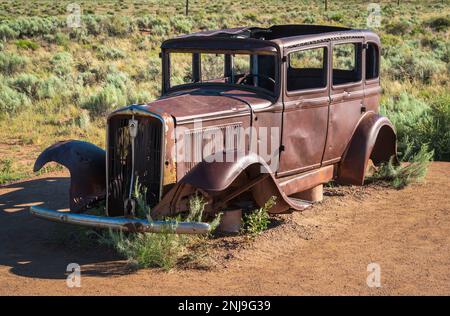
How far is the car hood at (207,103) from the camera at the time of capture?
21.2 ft

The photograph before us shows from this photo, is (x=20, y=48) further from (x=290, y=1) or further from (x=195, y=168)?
(x=290, y=1)

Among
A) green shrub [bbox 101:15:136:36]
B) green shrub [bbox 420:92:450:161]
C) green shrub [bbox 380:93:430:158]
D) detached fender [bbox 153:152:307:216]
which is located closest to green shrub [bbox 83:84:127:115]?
green shrub [bbox 380:93:430:158]

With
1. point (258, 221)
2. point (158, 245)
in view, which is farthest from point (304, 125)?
point (158, 245)

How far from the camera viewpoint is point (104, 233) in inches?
264

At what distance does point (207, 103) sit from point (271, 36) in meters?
2.17

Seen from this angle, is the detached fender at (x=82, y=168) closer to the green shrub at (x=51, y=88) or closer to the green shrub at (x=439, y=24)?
the green shrub at (x=51, y=88)

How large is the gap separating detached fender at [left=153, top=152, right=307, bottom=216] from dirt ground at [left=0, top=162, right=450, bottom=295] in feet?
1.47

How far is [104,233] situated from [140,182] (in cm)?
64

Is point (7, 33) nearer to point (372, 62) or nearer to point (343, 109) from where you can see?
point (372, 62)

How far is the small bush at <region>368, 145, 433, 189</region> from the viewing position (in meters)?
9.08

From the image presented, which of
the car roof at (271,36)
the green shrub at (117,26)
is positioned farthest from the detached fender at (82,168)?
the green shrub at (117,26)

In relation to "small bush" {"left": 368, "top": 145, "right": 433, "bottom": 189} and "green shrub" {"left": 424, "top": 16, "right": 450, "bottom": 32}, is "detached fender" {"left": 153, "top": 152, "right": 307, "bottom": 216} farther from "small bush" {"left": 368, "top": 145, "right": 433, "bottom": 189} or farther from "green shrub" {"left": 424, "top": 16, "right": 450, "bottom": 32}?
"green shrub" {"left": 424, "top": 16, "right": 450, "bottom": 32}
